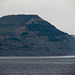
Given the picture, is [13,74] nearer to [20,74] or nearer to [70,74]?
[20,74]

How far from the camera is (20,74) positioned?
10600 cm

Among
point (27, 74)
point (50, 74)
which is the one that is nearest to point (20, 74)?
point (27, 74)

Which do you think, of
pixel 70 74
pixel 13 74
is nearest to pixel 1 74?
pixel 13 74

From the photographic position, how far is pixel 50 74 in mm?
106000

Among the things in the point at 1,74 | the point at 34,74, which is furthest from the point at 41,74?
the point at 1,74

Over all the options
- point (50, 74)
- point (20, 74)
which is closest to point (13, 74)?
point (20, 74)

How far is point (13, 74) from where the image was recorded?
349 ft

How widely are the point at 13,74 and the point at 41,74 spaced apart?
26.0 feet

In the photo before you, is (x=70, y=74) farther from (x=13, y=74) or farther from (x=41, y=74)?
(x=13, y=74)

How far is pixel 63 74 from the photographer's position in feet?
344

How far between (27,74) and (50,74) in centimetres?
646

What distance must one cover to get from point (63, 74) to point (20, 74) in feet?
39.5

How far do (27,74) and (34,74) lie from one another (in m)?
2.00

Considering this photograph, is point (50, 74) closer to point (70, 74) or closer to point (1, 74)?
point (70, 74)
